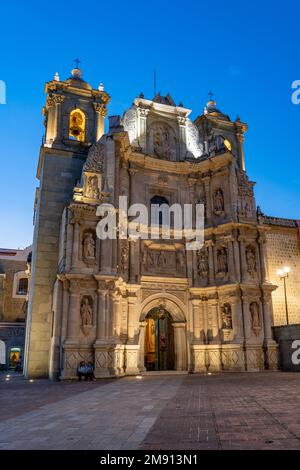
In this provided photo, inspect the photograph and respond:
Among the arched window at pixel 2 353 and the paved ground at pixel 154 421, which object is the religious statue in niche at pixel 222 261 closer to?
the paved ground at pixel 154 421

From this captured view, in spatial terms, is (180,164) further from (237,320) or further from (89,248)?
(237,320)

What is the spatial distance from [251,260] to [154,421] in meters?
18.6

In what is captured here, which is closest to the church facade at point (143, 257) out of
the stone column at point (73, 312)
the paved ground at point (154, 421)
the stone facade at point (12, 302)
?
the stone column at point (73, 312)

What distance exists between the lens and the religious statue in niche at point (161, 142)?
27.6 meters

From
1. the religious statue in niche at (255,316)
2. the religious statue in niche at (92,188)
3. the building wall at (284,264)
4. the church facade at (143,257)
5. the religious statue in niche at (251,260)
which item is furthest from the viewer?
the building wall at (284,264)

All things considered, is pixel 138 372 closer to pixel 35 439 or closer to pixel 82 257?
pixel 82 257

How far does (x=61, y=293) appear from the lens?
68.0ft

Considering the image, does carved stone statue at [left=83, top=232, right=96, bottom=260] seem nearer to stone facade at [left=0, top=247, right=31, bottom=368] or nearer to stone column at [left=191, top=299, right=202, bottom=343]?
stone column at [left=191, top=299, right=202, bottom=343]

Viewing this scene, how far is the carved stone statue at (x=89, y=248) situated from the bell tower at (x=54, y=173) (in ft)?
9.45

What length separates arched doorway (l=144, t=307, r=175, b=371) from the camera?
26.3 m

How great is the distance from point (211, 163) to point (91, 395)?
1850cm

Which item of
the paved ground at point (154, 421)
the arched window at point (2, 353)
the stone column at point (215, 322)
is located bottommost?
the paved ground at point (154, 421)

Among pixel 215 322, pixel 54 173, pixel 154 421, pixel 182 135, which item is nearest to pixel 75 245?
pixel 54 173

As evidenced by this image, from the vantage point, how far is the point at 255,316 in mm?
24156
